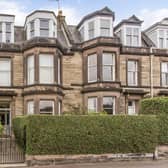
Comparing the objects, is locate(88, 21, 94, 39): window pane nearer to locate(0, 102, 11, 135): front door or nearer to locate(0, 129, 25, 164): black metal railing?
locate(0, 102, 11, 135): front door

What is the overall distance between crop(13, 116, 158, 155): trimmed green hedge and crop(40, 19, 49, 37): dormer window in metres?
11.5

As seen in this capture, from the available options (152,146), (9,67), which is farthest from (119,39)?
(152,146)

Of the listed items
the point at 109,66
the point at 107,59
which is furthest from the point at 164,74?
the point at 107,59

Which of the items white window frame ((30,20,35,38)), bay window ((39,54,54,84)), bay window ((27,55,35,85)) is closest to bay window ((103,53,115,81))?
bay window ((39,54,54,84))

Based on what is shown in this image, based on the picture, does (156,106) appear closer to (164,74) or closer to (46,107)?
(46,107)

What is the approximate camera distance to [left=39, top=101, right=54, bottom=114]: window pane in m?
26.4

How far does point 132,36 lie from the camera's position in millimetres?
31078

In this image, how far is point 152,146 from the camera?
19.6 metres

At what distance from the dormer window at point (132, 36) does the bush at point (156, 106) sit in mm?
10918

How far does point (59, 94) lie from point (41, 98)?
1.60 metres

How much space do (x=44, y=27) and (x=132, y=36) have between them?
8130mm

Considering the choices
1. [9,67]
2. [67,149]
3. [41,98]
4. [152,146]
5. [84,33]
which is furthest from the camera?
[84,33]

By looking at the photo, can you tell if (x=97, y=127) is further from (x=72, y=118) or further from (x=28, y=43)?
(x=28, y=43)

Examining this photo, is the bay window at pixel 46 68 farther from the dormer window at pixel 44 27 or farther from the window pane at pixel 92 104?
the window pane at pixel 92 104
